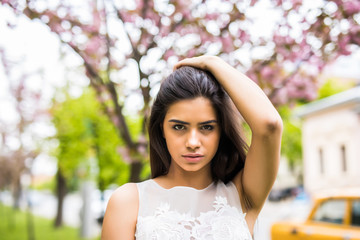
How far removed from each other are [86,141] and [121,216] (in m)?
10.1

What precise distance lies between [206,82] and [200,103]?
3.7 inches

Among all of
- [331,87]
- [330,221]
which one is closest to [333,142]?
[331,87]

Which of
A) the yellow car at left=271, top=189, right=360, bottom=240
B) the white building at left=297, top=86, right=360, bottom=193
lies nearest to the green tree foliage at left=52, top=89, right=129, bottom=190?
the yellow car at left=271, top=189, right=360, bottom=240

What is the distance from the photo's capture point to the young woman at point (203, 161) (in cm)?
153

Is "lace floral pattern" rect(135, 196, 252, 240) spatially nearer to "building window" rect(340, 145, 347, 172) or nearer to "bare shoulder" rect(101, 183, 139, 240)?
"bare shoulder" rect(101, 183, 139, 240)

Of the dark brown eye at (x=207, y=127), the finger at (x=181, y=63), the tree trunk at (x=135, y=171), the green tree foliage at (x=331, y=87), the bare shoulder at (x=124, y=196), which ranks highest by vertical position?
the green tree foliage at (x=331, y=87)

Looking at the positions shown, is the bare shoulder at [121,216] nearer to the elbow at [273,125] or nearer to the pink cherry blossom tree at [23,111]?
the elbow at [273,125]

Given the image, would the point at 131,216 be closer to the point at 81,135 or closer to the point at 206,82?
the point at 206,82

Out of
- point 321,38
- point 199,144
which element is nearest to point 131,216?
point 199,144

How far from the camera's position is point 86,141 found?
11.4 m

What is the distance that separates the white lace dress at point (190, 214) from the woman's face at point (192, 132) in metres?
0.15

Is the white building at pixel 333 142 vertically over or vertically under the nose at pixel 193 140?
under

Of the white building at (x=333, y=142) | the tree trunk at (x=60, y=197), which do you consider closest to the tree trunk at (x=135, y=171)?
the tree trunk at (x=60, y=197)

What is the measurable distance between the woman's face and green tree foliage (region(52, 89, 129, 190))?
32.0 feet
